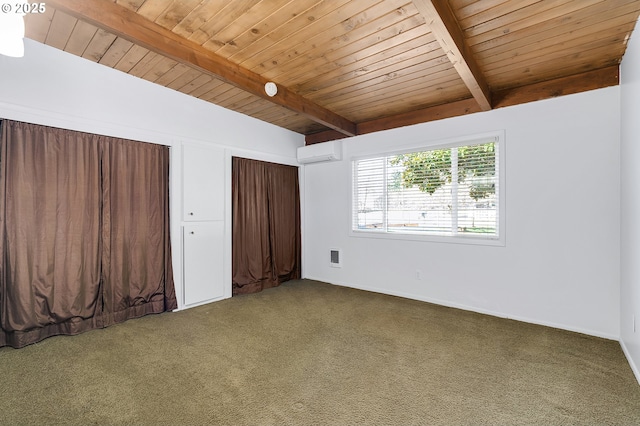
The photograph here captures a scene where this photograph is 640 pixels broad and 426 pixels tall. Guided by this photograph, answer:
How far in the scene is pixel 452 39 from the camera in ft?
7.12

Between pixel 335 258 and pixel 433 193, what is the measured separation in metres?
1.88

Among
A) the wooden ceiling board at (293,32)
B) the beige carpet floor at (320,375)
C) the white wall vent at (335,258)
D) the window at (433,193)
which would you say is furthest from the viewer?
the white wall vent at (335,258)

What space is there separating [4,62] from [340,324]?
12.7 feet

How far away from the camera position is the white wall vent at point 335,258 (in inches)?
194

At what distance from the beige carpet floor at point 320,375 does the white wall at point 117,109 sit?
4.17 ft

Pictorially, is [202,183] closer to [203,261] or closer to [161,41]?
[203,261]

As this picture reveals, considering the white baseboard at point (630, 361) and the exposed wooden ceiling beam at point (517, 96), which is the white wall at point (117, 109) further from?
the white baseboard at point (630, 361)

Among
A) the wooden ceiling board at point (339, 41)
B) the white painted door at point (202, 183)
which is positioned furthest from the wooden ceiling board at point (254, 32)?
the white painted door at point (202, 183)

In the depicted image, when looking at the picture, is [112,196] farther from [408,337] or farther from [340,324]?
[408,337]

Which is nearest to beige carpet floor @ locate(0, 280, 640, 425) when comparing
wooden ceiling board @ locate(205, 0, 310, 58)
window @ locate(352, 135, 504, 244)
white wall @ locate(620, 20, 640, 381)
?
white wall @ locate(620, 20, 640, 381)

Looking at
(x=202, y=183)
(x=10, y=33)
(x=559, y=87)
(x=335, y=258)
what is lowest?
(x=335, y=258)

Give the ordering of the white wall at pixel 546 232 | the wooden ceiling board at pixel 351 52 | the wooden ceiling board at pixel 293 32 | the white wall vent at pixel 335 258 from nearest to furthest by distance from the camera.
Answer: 1. the wooden ceiling board at pixel 293 32
2. the wooden ceiling board at pixel 351 52
3. the white wall at pixel 546 232
4. the white wall vent at pixel 335 258

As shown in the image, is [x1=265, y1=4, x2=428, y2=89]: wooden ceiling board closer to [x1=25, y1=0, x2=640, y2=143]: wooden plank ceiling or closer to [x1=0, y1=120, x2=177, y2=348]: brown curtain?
[x1=25, y1=0, x2=640, y2=143]: wooden plank ceiling

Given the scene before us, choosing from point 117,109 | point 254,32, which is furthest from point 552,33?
point 117,109
